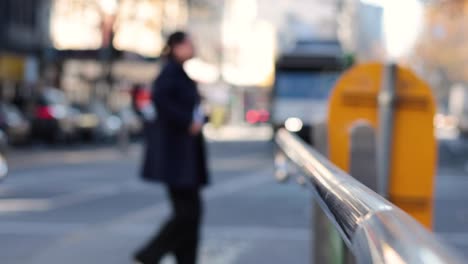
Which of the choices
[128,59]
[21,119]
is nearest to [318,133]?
[21,119]

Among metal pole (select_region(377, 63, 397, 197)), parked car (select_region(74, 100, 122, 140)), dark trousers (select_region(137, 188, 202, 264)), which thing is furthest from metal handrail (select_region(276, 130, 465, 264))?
parked car (select_region(74, 100, 122, 140))

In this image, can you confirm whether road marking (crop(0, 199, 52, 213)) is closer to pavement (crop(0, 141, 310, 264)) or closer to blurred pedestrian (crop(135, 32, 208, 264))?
pavement (crop(0, 141, 310, 264))

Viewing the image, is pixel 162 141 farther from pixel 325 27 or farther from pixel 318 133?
pixel 325 27

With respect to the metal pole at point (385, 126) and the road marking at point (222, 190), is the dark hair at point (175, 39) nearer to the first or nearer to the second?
the metal pole at point (385, 126)

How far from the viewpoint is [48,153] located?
33.7m

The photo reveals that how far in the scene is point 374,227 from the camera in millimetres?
2387

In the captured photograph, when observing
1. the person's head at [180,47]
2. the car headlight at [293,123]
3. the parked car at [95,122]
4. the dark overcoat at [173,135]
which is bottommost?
the parked car at [95,122]

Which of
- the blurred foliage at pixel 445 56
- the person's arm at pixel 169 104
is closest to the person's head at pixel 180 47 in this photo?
the person's arm at pixel 169 104

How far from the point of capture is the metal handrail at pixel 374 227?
1.92 meters

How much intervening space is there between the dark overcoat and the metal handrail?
3563 mm

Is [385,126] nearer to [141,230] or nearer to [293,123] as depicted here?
[141,230]

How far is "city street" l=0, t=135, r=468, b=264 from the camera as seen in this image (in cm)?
1001

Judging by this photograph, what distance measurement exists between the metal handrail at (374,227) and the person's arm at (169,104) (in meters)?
3.57

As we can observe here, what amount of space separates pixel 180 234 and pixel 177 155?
0.52 meters
